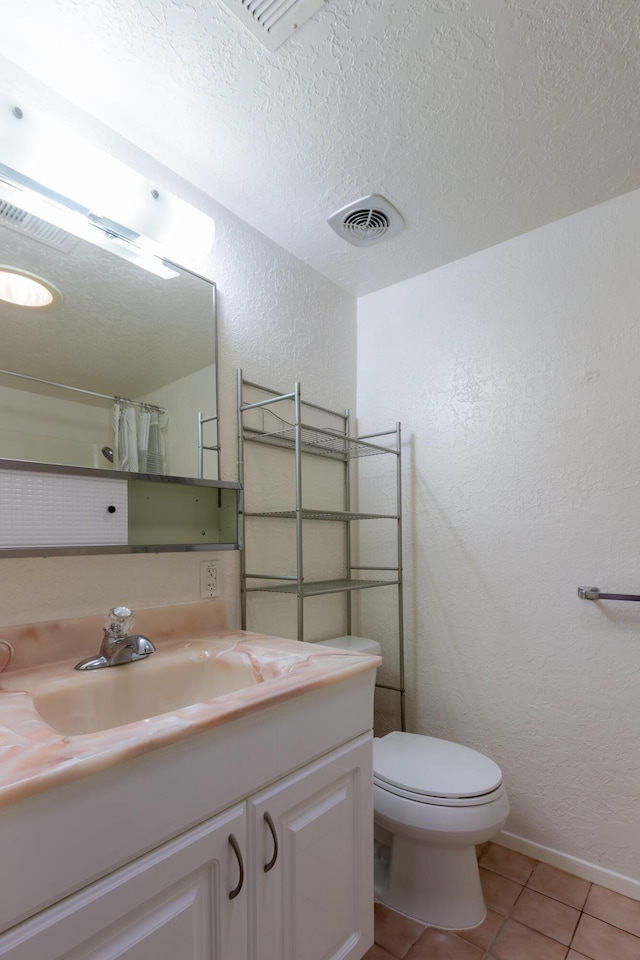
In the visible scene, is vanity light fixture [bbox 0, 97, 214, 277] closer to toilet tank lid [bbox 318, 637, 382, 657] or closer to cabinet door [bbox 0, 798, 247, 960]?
cabinet door [bbox 0, 798, 247, 960]

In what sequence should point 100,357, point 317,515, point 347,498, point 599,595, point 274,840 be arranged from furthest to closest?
point 347,498, point 317,515, point 599,595, point 100,357, point 274,840

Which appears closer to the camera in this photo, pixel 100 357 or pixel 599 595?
pixel 100 357

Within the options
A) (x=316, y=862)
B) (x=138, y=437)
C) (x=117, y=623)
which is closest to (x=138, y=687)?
(x=117, y=623)

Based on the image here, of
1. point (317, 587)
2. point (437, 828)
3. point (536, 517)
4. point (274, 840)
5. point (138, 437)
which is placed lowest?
point (437, 828)

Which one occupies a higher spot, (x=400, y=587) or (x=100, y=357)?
(x=100, y=357)

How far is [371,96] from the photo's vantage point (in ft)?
3.97

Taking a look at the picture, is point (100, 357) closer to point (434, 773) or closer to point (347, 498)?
point (347, 498)

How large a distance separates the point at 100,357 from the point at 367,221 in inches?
39.8

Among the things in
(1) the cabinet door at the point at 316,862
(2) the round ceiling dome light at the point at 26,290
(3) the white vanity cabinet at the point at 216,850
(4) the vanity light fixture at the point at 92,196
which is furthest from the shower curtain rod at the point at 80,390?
(1) the cabinet door at the point at 316,862

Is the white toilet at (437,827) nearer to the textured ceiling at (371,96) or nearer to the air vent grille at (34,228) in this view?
the air vent grille at (34,228)

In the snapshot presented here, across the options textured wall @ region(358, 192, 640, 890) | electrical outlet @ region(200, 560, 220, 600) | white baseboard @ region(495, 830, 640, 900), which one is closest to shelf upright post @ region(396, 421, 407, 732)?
A: textured wall @ region(358, 192, 640, 890)

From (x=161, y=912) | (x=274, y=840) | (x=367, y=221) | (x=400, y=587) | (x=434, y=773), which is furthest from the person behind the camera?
(x=400, y=587)

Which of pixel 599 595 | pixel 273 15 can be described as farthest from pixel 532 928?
pixel 273 15

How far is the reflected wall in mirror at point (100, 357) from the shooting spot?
3.60ft
